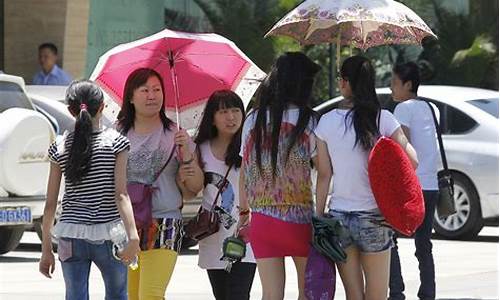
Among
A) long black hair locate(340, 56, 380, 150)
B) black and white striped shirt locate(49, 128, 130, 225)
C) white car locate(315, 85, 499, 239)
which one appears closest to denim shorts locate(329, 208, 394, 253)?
long black hair locate(340, 56, 380, 150)

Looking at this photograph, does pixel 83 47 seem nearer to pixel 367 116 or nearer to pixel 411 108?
pixel 411 108

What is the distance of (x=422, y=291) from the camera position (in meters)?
10.3

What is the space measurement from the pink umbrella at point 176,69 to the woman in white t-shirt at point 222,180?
239 millimetres

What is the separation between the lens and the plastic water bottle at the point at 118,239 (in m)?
6.98

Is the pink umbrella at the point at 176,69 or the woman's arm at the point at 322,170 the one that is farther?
the pink umbrella at the point at 176,69

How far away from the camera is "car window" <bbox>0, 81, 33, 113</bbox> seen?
Result: 13484mm

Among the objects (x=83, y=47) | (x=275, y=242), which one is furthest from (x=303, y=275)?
(x=83, y=47)

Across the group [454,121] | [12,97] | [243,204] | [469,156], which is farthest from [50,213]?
[454,121]

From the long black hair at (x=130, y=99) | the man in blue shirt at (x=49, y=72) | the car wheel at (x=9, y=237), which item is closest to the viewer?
the long black hair at (x=130, y=99)

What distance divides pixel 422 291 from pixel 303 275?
3.32 m

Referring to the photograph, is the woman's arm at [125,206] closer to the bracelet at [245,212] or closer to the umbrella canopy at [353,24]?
the bracelet at [245,212]

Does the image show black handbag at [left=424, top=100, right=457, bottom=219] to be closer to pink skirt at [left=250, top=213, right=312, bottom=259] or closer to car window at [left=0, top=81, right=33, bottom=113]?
pink skirt at [left=250, top=213, right=312, bottom=259]

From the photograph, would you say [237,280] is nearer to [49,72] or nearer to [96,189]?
[96,189]

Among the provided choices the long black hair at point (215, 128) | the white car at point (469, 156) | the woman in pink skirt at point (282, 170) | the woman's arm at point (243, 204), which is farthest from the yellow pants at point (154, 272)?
the white car at point (469, 156)
